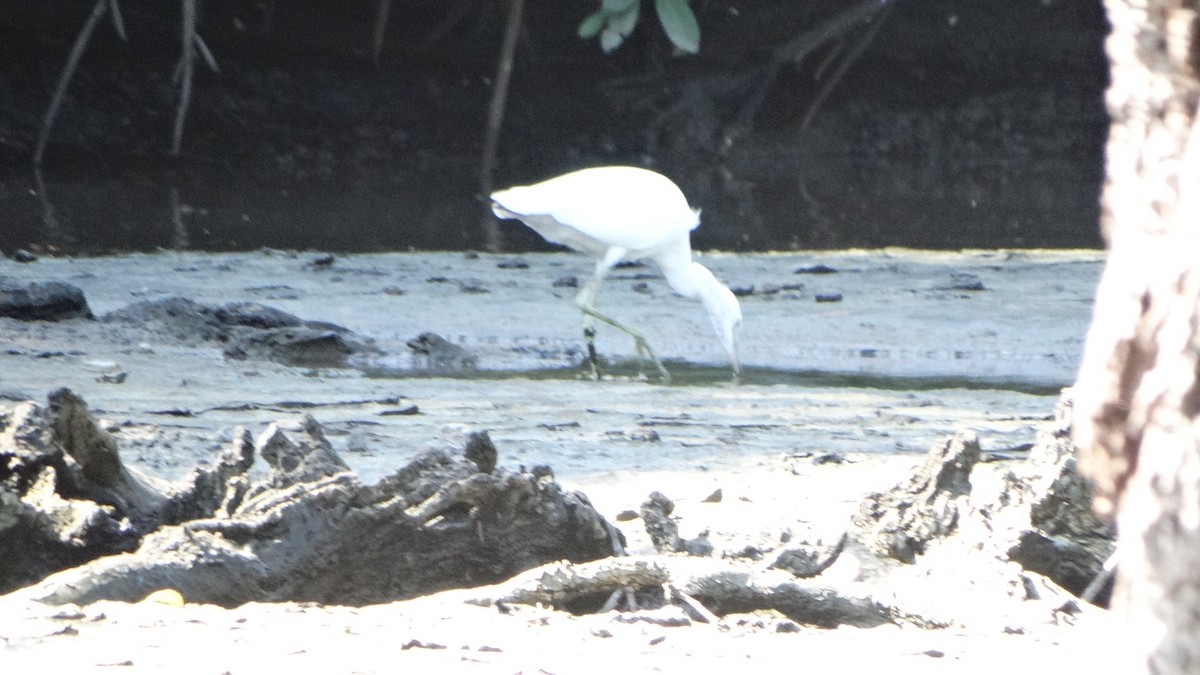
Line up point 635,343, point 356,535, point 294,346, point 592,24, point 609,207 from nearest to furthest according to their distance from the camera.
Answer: point 356,535 < point 294,346 < point 635,343 < point 609,207 < point 592,24

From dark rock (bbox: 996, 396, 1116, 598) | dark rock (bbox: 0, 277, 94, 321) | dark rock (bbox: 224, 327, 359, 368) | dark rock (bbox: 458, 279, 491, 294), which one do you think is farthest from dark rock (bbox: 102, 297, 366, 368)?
dark rock (bbox: 996, 396, 1116, 598)

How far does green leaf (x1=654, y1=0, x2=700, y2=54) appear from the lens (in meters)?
12.8

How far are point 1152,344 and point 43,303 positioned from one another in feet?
19.8

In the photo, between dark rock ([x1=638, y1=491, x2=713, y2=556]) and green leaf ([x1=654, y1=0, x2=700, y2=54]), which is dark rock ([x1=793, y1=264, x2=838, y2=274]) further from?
dark rock ([x1=638, y1=491, x2=713, y2=556])

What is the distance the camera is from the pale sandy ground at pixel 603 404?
7.39ft

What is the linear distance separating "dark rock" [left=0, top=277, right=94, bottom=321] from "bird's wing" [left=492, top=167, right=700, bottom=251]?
68.3 inches

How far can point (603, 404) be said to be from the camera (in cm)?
523

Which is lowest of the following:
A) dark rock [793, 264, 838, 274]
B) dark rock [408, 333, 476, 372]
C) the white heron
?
dark rock [408, 333, 476, 372]

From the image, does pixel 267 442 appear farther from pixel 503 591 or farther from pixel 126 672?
pixel 126 672

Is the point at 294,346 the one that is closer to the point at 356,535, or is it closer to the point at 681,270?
the point at 681,270

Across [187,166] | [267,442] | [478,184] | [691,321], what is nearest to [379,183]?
[478,184]

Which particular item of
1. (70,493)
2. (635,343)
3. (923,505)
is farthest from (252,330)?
(923,505)

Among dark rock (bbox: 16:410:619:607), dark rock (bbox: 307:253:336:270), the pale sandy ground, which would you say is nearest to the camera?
the pale sandy ground

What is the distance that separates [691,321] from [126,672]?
18.6 feet
